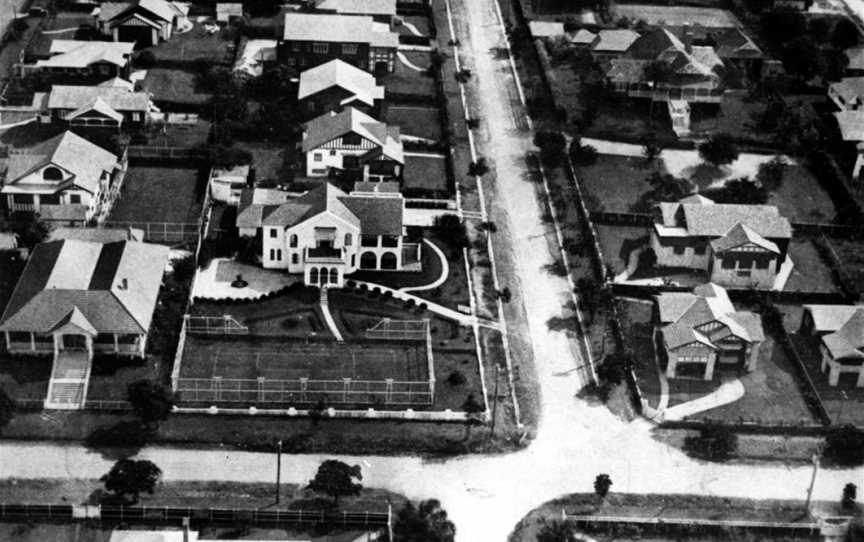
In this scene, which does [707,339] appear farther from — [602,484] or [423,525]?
[423,525]

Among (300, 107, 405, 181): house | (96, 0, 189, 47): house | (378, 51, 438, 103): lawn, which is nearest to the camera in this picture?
(300, 107, 405, 181): house

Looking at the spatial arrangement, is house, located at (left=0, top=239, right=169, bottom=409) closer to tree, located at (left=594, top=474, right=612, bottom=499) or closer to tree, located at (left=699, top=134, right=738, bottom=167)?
tree, located at (left=594, top=474, right=612, bottom=499)

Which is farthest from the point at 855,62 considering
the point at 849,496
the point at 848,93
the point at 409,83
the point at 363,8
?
the point at 849,496

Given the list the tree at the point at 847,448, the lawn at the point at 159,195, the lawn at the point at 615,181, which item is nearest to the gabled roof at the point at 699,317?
the tree at the point at 847,448

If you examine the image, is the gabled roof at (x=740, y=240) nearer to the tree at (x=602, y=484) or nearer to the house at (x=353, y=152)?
the house at (x=353, y=152)

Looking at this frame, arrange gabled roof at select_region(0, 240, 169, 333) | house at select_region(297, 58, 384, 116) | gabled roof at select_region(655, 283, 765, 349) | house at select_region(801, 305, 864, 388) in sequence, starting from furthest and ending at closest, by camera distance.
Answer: house at select_region(297, 58, 384, 116) < gabled roof at select_region(655, 283, 765, 349) < house at select_region(801, 305, 864, 388) < gabled roof at select_region(0, 240, 169, 333)

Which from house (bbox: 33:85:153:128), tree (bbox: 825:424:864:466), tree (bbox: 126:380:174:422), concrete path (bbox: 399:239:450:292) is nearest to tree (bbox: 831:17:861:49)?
concrete path (bbox: 399:239:450:292)
